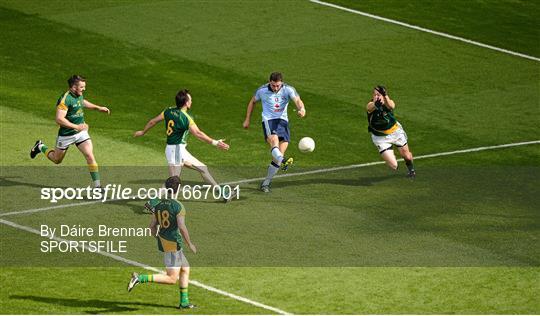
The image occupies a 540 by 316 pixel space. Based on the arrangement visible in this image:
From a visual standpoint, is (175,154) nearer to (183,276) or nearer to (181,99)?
(181,99)

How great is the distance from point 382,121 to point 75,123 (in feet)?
21.7

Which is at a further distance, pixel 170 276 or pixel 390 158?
pixel 390 158

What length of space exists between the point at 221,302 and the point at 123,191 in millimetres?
6666

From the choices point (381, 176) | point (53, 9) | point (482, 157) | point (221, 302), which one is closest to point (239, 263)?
point (221, 302)

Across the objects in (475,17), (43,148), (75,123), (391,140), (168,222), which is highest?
(475,17)

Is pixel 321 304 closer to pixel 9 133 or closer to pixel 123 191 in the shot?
pixel 123 191

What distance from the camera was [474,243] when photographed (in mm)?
23562

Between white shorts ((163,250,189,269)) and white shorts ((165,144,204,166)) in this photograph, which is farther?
white shorts ((165,144,204,166))

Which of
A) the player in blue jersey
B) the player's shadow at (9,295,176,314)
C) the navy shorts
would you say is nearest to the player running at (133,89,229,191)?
the player in blue jersey

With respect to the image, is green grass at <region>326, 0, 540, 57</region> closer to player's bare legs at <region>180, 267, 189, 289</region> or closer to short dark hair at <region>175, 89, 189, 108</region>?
short dark hair at <region>175, 89, 189, 108</region>

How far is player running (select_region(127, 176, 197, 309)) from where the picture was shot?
19.7m

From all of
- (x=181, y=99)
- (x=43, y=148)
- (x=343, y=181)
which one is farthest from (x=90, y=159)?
(x=343, y=181)

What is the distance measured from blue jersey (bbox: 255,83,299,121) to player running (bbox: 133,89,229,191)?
2067mm

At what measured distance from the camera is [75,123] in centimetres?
2589
